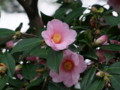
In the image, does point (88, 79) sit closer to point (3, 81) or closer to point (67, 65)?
point (67, 65)

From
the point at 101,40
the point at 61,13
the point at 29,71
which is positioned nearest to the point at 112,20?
the point at 101,40

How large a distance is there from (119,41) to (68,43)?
0.85 ft

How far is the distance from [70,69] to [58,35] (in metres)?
0.11

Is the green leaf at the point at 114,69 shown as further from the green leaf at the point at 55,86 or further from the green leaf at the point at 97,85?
the green leaf at the point at 55,86

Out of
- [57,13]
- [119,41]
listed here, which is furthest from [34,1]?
[119,41]

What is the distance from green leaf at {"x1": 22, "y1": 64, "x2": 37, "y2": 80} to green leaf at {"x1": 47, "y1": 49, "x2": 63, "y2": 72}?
19cm

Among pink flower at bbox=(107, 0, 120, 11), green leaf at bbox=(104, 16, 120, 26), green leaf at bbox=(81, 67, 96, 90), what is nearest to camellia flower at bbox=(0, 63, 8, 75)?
green leaf at bbox=(81, 67, 96, 90)

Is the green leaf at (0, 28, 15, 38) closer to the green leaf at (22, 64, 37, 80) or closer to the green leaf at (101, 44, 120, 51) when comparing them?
the green leaf at (22, 64, 37, 80)

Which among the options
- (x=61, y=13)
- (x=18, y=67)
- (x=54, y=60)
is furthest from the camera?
(x=61, y=13)

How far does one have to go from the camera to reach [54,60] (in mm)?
944

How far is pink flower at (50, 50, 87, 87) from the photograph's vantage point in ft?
3.31

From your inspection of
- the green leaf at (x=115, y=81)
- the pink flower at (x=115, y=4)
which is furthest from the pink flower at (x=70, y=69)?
the pink flower at (x=115, y=4)

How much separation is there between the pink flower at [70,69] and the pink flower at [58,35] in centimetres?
4

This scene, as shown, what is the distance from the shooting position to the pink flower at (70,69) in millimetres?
1009
